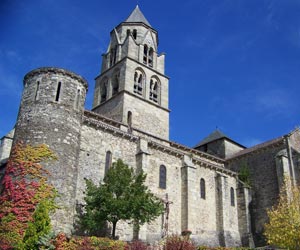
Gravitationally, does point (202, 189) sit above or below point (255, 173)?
below

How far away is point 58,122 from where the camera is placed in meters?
20.8

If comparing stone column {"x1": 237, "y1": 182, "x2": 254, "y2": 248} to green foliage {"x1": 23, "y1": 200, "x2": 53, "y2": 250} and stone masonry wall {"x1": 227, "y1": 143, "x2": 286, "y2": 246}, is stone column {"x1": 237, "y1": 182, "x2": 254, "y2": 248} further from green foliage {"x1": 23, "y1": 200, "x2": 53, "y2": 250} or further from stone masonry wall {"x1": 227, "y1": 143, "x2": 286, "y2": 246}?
green foliage {"x1": 23, "y1": 200, "x2": 53, "y2": 250}

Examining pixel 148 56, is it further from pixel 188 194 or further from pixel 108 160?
pixel 108 160

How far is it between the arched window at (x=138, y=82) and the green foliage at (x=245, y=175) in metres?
13.0

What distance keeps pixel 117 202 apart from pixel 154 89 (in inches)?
857

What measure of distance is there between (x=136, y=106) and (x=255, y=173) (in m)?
13.3

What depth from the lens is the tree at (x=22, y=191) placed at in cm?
1762

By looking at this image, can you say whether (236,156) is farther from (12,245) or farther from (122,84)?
(12,245)

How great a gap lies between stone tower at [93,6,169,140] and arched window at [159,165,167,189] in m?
5.95

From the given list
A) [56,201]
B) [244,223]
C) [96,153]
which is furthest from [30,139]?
[244,223]

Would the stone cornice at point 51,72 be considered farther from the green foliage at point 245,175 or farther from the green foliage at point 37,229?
the green foliage at point 245,175

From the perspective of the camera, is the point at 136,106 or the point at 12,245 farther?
the point at 136,106

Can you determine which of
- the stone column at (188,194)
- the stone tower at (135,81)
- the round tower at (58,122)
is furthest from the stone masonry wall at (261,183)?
the round tower at (58,122)

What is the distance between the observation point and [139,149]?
87.7ft
